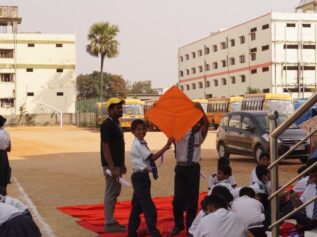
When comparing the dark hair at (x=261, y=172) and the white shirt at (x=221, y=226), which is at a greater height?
the dark hair at (x=261, y=172)

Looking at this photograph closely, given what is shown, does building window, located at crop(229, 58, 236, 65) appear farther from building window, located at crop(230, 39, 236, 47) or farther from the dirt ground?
the dirt ground

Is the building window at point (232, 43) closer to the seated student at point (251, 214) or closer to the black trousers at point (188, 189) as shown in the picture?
the black trousers at point (188, 189)

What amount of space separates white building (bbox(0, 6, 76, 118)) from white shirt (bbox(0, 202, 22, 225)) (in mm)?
54212

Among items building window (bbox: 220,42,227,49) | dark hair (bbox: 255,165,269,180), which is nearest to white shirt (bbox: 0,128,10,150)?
dark hair (bbox: 255,165,269,180)

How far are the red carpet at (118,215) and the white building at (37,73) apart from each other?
49086 mm

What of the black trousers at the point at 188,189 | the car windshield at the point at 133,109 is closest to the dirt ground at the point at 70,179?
the black trousers at the point at 188,189

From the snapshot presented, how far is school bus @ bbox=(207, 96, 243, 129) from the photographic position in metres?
41.2

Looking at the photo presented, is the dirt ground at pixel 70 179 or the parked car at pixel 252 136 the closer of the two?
the dirt ground at pixel 70 179

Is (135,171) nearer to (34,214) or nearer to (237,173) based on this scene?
(34,214)

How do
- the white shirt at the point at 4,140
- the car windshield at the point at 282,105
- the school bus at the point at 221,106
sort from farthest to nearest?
the school bus at the point at 221,106, the car windshield at the point at 282,105, the white shirt at the point at 4,140

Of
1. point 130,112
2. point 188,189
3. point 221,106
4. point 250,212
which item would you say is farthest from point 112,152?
point 221,106

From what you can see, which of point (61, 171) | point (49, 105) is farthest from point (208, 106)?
point (61, 171)

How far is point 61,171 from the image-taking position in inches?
630

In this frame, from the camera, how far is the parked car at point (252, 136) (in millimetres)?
15234
